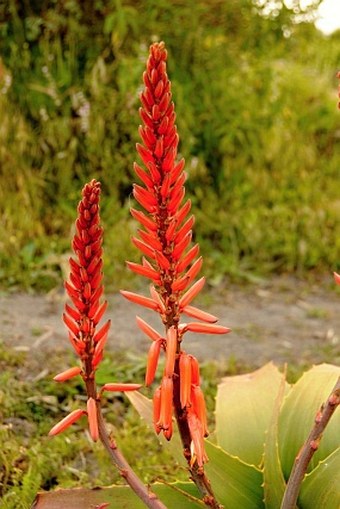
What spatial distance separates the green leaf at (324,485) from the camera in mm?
1854

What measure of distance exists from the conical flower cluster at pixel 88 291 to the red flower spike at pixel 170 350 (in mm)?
99

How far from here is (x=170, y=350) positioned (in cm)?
142

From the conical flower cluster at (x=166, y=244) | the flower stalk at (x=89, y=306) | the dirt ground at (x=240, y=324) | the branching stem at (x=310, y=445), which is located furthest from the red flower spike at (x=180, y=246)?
the dirt ground at (x=240, y=324)

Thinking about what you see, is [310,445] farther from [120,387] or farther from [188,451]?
[120,387]

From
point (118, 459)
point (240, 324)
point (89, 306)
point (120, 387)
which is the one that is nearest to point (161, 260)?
point (89, 306)

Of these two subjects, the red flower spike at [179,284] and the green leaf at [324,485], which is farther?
the green leaf at [324,485]

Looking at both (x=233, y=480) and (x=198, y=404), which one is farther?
Answer: (x=233, y=480)

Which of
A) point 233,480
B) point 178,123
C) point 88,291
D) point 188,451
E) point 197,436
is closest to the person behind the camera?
point 88,291

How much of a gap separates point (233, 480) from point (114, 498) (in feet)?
0.85

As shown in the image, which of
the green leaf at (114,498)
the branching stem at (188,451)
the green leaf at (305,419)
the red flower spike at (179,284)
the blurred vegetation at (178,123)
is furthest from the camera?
the blurred vegetation at (178,123)

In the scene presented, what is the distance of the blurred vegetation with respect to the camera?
5.41 metres

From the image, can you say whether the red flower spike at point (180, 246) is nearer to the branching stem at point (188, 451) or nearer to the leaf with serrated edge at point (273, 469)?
the branching stem at point (188, 451)

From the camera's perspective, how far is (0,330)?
13.4 ft

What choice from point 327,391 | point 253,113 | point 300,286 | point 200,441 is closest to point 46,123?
point 253,113
